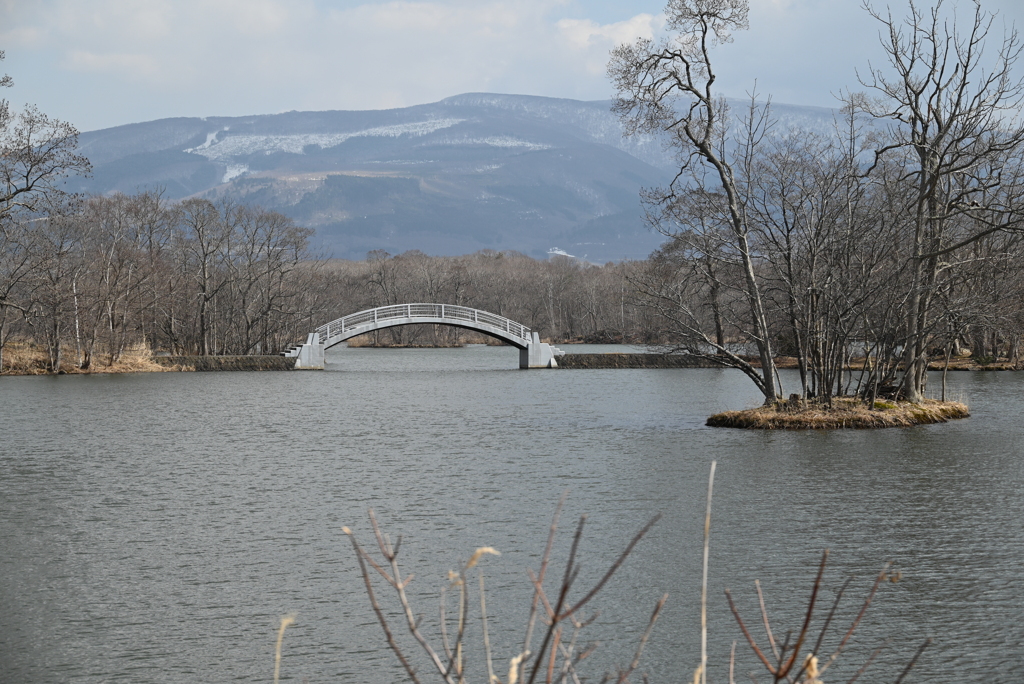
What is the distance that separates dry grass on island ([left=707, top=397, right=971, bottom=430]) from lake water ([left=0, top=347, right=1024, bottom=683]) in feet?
1.55

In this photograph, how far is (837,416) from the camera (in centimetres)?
2367

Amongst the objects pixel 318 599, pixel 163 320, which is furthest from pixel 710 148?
pixel 163 320

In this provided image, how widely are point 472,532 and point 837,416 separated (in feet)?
42.3

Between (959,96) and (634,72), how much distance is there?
769 cm

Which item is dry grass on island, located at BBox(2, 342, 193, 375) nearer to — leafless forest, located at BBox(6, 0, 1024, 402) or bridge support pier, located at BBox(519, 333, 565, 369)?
leafless forest, located at BBox(6, 0, 1024, 402)

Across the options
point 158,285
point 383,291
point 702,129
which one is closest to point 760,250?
point 702,129

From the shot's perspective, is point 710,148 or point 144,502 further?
point 710,148

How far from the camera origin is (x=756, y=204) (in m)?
24.8

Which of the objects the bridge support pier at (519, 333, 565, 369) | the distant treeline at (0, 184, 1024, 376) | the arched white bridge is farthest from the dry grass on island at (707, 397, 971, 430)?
the bridge support pier at (519, 333, 565, 369)

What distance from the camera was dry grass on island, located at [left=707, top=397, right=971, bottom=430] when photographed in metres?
23.6

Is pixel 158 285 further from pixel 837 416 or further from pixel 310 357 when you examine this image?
pixel 837 416

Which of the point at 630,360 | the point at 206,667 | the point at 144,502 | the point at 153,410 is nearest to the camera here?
the point at 206,667

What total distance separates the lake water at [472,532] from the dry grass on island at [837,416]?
0.47 metres

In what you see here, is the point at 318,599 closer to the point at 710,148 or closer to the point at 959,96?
the point at 710,148
